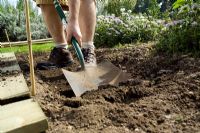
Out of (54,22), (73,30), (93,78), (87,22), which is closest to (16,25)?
(54,22)

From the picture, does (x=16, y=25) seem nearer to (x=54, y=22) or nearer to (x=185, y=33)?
(x=54, y=22)

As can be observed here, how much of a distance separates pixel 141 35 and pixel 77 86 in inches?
120

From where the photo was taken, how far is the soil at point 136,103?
175 centimetres

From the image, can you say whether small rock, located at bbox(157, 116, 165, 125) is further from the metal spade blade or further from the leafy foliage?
the leafy foliage

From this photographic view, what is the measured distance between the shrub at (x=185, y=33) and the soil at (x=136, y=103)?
0.38 m

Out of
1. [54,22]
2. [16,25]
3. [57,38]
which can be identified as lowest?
[16,25]

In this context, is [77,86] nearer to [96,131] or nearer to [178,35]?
[96,131]

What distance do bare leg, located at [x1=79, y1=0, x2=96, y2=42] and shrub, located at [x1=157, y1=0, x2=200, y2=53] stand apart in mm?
817

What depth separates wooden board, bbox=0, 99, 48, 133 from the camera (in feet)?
5.66

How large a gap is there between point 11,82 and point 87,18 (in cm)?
90

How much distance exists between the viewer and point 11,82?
8.74 feet

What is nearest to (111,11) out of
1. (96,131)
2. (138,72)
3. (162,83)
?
(138,72)

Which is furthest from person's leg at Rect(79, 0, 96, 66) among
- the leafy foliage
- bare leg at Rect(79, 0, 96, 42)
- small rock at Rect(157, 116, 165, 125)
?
the leafy foliage

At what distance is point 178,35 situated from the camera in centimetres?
362
